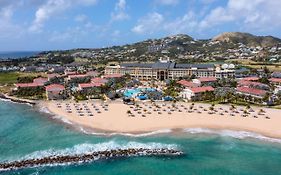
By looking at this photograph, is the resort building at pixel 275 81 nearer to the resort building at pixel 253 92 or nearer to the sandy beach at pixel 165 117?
the resort building at pixel 253 92

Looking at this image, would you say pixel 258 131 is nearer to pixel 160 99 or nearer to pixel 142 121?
pixel 142 121

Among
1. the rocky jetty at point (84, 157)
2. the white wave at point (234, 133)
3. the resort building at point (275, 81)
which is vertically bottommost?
the rocky jetty at point (84, 157)

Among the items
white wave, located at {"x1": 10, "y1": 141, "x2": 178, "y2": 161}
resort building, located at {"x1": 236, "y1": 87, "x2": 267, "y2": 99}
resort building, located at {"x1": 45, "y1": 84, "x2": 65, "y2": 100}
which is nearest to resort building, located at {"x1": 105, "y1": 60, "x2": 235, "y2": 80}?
resort building, located at {"x1": 236, "y1": 87, "x2": 267, "y2": 99}

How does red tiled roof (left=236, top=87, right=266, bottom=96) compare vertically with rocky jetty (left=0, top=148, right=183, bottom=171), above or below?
above

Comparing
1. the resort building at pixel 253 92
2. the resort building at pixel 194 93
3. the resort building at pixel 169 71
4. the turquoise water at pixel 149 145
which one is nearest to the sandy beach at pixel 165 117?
the turquoise water at pixel 149 145

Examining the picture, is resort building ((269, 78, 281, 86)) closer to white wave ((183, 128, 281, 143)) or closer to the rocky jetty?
white wave ((183, 128, 281, 143))

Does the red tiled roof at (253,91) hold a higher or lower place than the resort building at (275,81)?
lower

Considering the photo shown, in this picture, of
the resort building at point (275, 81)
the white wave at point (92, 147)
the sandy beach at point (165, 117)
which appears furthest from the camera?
the resort building at point (275, 81)
